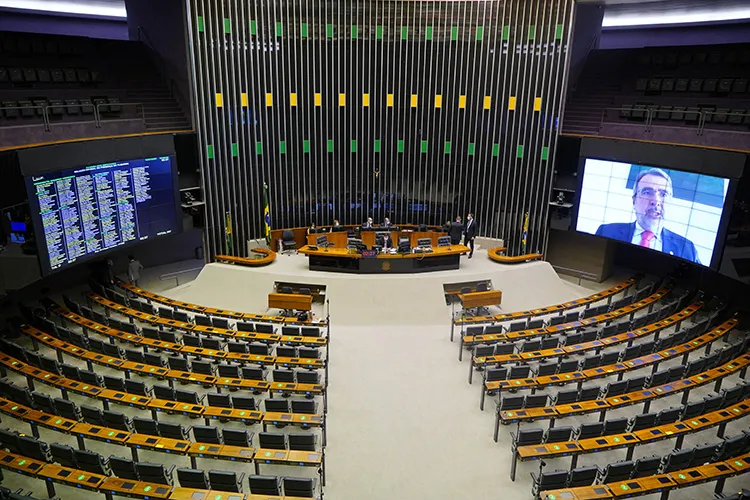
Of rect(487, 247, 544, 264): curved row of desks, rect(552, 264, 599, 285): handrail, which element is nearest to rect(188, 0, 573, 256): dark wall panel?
rect(552, 264, 599, 285): handrail

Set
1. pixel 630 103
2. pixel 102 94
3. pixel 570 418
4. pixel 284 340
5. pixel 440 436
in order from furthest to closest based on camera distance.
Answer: pixel 630 103 → pixel 102 94 → pixel 284 340 → pixel 570 418 → pixel 440 436

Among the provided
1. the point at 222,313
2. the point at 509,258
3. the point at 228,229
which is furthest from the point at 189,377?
the point at 509,258

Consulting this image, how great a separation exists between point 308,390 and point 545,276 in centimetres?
898

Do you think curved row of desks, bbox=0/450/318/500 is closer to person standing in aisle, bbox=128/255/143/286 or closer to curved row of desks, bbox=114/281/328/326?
curved row of desks, bbox=114/281/328/326

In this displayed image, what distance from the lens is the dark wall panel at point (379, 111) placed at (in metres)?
16.4

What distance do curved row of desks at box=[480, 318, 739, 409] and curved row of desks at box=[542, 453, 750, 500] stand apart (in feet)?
8.07

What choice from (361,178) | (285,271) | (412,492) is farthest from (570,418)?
(361,178)

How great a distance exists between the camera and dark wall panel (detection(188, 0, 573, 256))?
16438 mm

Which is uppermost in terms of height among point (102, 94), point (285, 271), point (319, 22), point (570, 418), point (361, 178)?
point (319, 22)

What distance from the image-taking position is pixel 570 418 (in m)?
9.91

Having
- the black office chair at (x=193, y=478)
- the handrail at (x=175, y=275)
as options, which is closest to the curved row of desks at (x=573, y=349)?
the black office chair at (x=193, y=478)

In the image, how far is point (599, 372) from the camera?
33.6 ft

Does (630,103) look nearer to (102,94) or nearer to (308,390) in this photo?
(308,390)

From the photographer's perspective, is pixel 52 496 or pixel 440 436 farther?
pixel 440 436
